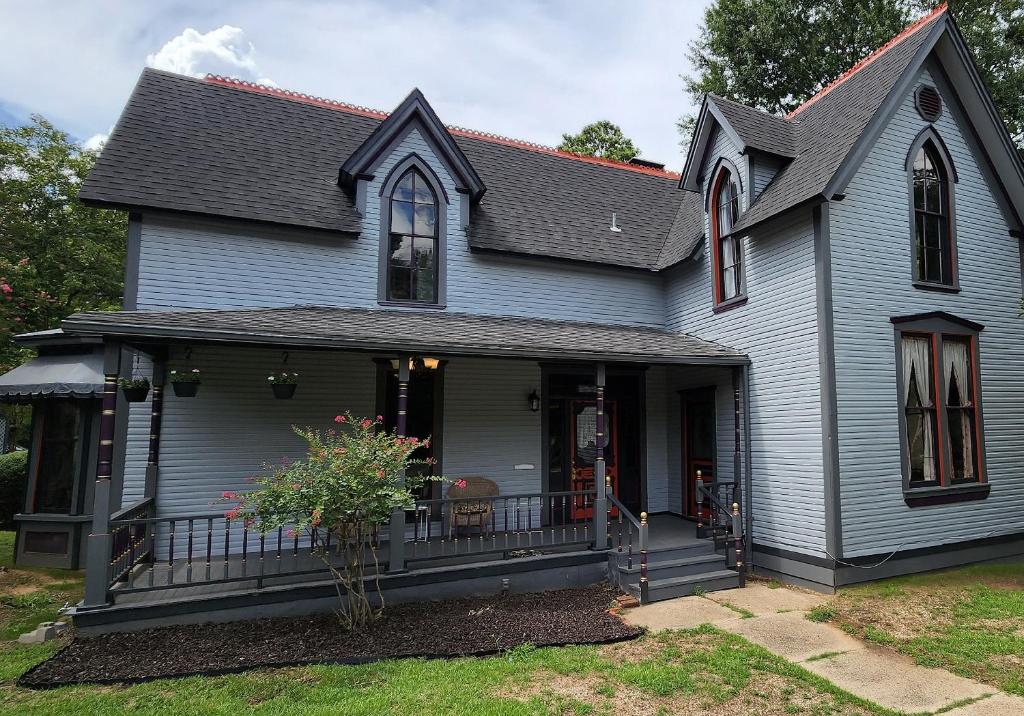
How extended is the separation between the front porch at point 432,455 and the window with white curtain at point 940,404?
8.10 ft

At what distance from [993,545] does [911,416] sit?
269 cm

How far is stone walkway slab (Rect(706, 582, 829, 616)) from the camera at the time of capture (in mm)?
6754

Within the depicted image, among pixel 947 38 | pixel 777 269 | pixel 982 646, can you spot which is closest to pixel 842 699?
pixel 982 646

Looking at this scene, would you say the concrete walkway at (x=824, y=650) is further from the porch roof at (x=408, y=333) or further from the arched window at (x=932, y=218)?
the arched window at (x=932, y=218)

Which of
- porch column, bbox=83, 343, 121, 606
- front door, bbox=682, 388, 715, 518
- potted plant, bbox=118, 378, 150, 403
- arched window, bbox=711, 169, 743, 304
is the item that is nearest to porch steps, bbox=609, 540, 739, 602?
front door, bbox=682, 388, 715, 518

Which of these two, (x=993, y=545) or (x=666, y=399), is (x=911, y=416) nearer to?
(x=993, y=545)

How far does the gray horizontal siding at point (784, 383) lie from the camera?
7762mm

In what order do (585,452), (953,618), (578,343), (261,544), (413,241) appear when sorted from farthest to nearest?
(585,452)
(413,241)
(578,343)
(261,544)
(953,618)

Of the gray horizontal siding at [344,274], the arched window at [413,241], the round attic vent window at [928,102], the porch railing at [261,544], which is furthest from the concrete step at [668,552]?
the round attic vent window at [928,102]

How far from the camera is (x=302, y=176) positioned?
959 centimetres

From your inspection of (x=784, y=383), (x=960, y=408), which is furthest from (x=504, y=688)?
(x=960, y=408)

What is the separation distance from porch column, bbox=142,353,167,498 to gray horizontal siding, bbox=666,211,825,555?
29.5 ft

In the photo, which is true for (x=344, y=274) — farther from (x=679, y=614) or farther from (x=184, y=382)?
(x=679, y=614)

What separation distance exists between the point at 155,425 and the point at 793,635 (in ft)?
28.3
